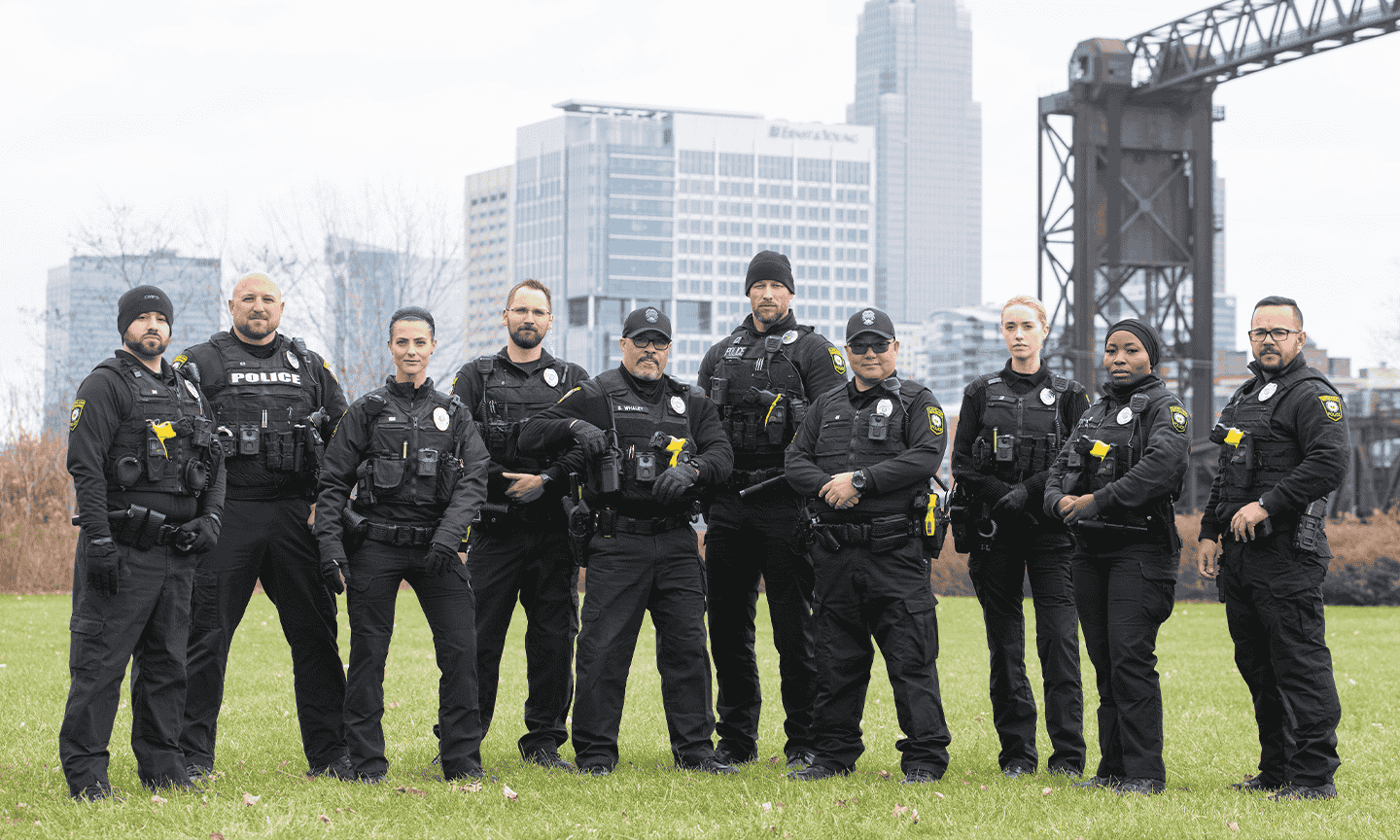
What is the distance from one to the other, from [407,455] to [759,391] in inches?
78.8

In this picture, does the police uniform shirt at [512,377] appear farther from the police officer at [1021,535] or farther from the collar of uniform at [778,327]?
the police officer at [1021,535]

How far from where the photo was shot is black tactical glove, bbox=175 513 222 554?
6375 mm

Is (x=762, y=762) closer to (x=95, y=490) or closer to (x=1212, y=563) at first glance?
(x=1212, y=563)

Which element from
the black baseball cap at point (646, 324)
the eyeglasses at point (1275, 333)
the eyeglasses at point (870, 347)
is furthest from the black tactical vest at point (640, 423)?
the eyeglasses at point (1275, 333)

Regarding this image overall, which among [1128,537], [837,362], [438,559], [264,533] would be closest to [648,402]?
[837,362]

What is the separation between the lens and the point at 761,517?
7301 millimetres

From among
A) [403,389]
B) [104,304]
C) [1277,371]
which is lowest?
[403,389]

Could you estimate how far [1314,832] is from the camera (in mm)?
5781

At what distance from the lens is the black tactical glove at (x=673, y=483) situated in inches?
268

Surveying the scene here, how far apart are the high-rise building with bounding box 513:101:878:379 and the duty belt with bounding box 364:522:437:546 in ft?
488

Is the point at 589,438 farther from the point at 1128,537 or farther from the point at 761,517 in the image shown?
the point at 1128,537

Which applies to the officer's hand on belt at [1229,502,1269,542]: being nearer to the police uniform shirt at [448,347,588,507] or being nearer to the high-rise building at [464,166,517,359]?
the police uniform shirt at [448,347,588,507]

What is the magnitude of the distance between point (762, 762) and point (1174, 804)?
2360 millimetres

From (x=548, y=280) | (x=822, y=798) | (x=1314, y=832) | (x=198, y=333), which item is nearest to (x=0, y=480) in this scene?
(x=198, y=333)
